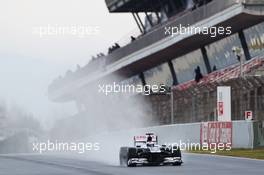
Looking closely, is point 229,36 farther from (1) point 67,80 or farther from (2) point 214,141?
(1) point 67,80

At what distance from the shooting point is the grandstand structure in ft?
164

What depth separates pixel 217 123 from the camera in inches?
1726

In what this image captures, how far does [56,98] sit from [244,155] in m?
74.6

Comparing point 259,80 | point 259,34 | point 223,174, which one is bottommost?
point 223,174

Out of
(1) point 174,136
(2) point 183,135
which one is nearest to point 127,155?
(2) point 183,135

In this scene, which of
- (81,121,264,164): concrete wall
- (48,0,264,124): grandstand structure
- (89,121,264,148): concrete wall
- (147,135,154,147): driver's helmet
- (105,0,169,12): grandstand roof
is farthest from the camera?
(105,0,169,12): grandstand roof

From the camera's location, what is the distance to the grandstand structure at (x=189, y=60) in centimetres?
5003

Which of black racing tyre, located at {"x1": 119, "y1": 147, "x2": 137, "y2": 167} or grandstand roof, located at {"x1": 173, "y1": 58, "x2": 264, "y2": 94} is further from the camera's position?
grandstand roof, located at {"x1": 173, "y1": 58, "x2": 264, "y2": 94}

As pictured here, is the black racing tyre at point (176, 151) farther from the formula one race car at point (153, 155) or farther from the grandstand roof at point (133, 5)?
the grandstand roof at point (133, 5)

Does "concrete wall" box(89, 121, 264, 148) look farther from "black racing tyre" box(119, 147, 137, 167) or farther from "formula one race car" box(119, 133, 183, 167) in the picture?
"formula one race car" box(119, 133, 183, 167)

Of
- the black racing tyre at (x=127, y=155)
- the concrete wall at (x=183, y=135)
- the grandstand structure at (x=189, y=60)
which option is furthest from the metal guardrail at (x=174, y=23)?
the black racing tyre at (x=127, y=155)

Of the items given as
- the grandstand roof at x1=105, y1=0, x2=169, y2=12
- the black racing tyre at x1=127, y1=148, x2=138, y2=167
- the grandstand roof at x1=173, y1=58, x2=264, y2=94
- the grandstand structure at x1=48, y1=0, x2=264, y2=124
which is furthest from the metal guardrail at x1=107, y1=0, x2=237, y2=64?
the black racing tyre at x1=127, y1=148, x2=138, y2=167

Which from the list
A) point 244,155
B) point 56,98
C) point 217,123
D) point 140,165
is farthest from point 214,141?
point 56,98

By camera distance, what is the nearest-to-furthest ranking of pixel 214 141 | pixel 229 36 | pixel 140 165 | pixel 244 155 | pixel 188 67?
pixel 140 165
pixel 244 155
pixel 214 141
pixel 229 36
pixel 188 67
